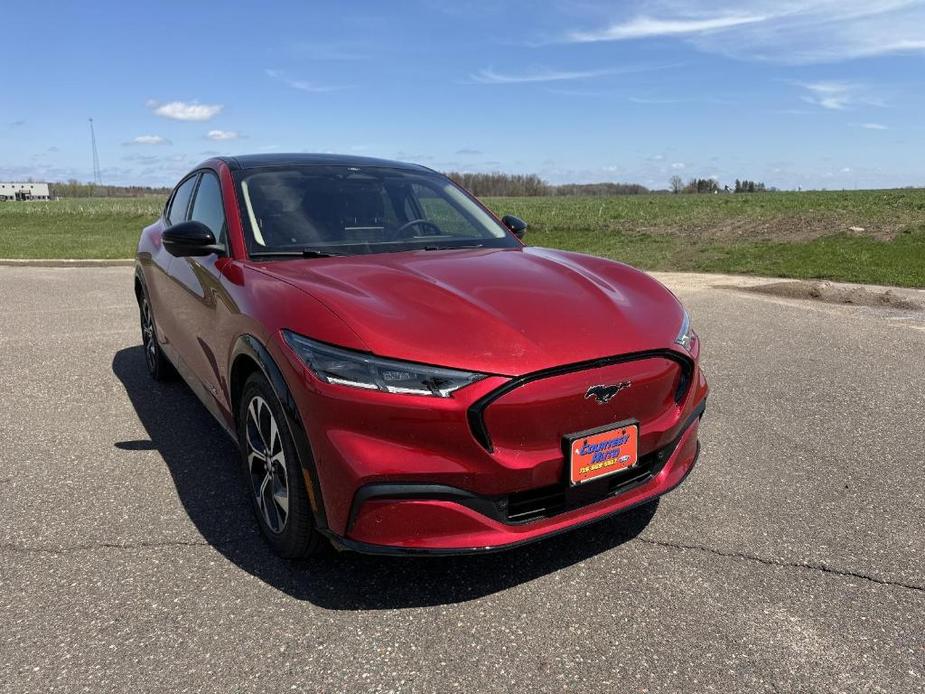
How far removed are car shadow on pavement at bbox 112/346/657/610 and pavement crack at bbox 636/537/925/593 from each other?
161 millimetres

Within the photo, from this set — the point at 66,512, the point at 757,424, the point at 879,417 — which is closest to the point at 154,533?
the point at 66,512

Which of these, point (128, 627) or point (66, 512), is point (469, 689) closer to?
point (128, 627)

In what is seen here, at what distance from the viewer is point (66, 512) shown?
329 centimetres

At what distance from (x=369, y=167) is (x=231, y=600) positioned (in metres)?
2.54

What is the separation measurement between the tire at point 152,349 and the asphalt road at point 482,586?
2.73 ft

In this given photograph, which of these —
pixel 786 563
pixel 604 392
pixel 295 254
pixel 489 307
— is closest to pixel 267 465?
pixel 295 254

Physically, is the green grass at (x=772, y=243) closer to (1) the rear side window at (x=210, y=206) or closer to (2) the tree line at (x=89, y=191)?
(1) the rear side window at (x=210, y=206)

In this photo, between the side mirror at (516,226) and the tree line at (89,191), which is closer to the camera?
the side mirror at (516,226)

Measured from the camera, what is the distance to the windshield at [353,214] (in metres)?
3.38

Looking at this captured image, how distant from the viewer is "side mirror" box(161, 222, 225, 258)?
3266mm

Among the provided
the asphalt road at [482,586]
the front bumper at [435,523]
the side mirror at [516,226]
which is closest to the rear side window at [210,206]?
the asphalt road at [482,586]

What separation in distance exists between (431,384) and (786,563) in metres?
1.72

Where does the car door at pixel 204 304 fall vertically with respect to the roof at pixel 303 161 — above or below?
below

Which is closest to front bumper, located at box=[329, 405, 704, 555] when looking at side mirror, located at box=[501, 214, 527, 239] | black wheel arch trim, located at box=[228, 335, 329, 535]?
black wheel arch trim, located at box=[228, 335, 329, 535]
